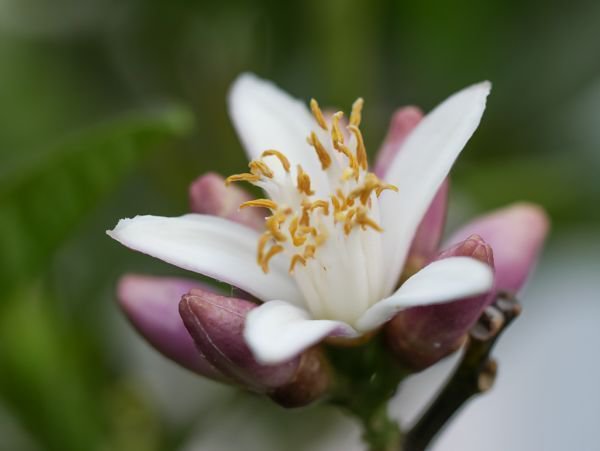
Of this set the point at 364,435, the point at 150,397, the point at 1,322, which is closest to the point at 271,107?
the point at 364,435

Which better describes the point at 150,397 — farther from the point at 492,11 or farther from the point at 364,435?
the point at 492,11

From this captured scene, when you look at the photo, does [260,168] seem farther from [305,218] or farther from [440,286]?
[440,286]

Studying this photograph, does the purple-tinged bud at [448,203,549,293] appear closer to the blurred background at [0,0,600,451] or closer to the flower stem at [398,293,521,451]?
the flower stem at [398,293,521,451]

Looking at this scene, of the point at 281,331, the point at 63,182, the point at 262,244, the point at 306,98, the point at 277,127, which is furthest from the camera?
the point at 306,98

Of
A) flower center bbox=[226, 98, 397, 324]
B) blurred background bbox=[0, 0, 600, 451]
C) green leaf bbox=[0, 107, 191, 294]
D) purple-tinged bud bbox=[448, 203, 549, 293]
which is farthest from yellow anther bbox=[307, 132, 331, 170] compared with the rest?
blurred background bbox=[0, 0, 600, 451]

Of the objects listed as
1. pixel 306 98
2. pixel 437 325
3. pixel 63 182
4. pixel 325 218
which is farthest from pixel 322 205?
pixel 306 98

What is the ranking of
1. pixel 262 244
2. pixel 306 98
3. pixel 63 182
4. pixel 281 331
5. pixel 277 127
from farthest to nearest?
1. pixel 306 98
2. pixel 63 182
3. pixel 277 127
4. pixel 262 244
5. pixel 281 331

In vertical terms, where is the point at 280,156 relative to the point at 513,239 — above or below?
above

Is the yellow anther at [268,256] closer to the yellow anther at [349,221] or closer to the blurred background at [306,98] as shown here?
the yellow anther at [349,221]
